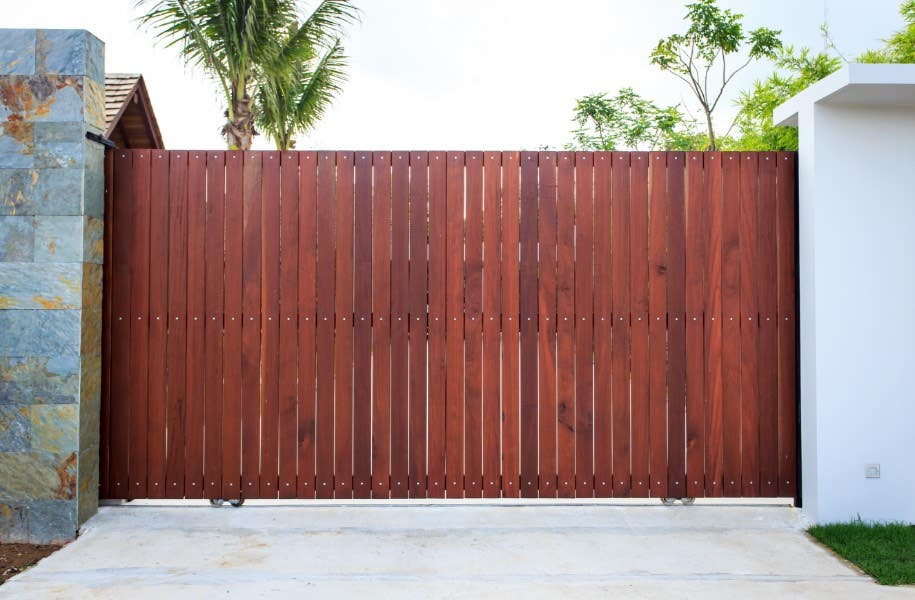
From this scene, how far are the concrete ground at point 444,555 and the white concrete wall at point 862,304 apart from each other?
0.49 metres

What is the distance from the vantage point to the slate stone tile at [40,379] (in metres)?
3.98

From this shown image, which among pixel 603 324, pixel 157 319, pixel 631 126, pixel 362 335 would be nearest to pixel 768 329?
pixel 603 324

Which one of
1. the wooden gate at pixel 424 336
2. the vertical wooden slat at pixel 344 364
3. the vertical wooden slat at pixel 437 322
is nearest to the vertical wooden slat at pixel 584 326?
the wooden gate at pixel 424 336

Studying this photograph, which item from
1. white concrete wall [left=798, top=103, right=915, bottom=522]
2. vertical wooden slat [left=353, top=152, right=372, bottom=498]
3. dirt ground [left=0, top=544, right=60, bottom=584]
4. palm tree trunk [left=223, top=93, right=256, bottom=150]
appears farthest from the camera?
palm tree trunk [left=223, top=93, right=256, bottom=150]

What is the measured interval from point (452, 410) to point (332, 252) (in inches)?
47.6

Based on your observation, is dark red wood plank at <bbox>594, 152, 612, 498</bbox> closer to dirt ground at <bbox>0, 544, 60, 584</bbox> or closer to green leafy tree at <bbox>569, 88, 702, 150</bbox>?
dirt ground at <bbox>0, 544, 60, 584</bbox>

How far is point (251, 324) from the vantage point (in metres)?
4.27

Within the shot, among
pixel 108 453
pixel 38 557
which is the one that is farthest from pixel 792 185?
pixel 38 557

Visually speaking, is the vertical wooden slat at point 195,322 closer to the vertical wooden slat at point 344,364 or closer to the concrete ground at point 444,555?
the concrete ground at point 444,555

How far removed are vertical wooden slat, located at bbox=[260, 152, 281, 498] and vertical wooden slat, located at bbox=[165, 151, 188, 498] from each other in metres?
0.48

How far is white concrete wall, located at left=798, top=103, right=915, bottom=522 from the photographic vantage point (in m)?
4.10

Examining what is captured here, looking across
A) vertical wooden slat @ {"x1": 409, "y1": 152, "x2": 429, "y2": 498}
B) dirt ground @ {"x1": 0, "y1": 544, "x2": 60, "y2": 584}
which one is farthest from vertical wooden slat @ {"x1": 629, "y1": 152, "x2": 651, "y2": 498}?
dirt ground @ {"x1": 0, "y1": 544, "x2": 60, "y2": 584}

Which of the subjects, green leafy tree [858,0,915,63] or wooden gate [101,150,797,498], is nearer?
wooden gate [101,150,797,498]

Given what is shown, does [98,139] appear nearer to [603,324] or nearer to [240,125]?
[603,324]
